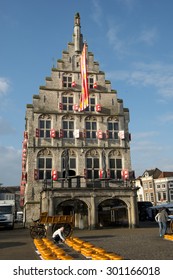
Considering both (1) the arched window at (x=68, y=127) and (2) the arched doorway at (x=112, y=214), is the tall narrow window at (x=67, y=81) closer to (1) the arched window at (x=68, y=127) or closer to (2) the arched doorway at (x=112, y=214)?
(1) the arched window at (x=68, y=127)

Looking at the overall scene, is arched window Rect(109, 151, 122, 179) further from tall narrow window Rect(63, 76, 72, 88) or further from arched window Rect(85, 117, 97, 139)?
tall narrow window Rect(63, 76, 72, 88)

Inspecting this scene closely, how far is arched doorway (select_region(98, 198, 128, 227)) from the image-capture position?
30.1m

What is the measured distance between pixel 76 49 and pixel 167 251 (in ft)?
96.2

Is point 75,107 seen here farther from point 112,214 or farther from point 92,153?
point 112,214

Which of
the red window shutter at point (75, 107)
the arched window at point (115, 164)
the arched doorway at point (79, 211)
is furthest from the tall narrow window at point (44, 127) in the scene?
the arched doorway at point (79, 211)

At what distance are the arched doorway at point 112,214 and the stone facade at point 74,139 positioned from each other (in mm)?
106

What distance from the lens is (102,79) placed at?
3600cm

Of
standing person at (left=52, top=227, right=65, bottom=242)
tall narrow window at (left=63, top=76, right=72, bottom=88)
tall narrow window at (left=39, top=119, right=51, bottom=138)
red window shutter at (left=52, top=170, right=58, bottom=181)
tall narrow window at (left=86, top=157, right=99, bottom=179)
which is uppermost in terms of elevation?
tall narrow window at (left=63, top=76, right=72, bottom=88)

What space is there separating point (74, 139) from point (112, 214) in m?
9.42

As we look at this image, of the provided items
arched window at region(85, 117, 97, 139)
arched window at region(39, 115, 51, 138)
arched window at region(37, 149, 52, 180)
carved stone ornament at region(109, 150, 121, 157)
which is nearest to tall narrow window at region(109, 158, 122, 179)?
carved stone ornament at region(109, 150, 121, 157)

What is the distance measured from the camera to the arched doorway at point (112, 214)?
98.7 feet

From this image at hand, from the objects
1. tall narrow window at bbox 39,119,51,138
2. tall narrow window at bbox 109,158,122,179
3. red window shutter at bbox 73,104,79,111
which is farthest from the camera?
red window shutter at bbox 73,104,79,111

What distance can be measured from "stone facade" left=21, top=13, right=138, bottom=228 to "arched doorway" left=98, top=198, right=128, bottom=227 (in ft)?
0.35
